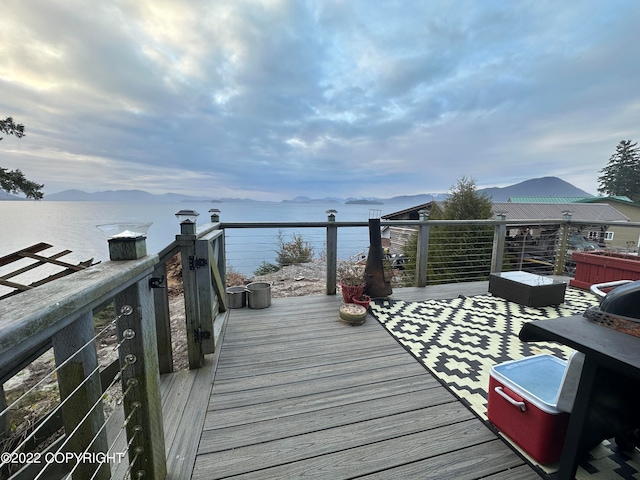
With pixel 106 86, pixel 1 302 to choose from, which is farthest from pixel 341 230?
pixel 106 86

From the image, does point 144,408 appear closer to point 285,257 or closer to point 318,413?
point 318,413

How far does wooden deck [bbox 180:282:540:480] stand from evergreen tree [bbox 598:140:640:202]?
41.1 m

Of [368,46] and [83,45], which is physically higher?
[368,46]

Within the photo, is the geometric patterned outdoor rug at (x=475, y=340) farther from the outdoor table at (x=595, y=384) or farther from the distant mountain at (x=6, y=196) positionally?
the distant mountain at (x=6, y=196)

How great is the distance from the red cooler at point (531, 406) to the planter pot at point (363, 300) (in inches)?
64.6

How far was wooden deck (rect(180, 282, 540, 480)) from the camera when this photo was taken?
1.28m

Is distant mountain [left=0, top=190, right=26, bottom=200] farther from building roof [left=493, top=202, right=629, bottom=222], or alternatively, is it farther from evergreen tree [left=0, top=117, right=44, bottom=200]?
building roof [left=493, top=202, right=629, bottom=222]

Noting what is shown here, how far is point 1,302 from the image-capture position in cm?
47

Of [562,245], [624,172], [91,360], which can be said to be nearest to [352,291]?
[91,360]

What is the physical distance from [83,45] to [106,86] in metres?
1.23

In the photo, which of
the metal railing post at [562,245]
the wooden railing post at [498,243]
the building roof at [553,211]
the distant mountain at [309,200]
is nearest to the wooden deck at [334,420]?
the wooden railing post at [498,243]

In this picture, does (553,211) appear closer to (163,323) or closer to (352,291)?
(352,291)

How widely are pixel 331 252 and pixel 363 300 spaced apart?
74 cm

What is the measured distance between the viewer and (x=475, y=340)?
247 cm
